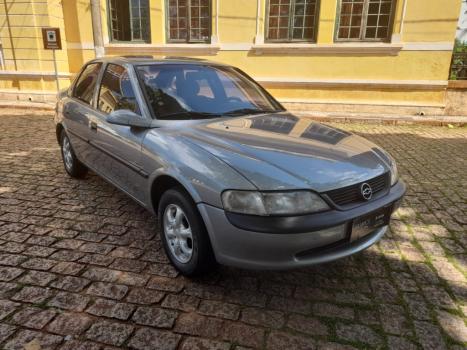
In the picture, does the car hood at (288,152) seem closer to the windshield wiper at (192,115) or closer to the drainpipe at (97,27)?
the windshield wiper at (192,115)

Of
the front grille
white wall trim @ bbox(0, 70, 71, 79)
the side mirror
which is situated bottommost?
the front grille

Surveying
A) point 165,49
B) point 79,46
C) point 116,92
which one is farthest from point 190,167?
point 79,46

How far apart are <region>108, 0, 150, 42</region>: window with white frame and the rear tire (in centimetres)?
684

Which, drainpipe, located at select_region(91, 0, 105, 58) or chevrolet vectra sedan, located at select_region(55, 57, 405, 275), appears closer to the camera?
chevrolet vectra sedan, located at select_region(55, 57, 405, 275)

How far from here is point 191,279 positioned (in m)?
2.82

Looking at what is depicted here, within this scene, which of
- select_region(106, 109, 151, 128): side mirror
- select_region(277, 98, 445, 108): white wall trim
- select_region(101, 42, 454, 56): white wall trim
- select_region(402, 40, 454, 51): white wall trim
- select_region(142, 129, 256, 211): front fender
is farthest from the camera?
select_region(277, 98, 445, 108): white wall trim

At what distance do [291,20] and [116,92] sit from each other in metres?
7.64

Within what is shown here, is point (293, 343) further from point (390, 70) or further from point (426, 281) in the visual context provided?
point (390, 70)

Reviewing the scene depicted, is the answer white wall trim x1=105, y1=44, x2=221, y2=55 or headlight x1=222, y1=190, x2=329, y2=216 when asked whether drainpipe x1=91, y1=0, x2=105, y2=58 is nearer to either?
white wall trim x1=105, y1=44, x2=221, y2=55

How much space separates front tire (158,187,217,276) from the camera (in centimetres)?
257

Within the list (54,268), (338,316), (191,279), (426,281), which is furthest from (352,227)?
(54,268)

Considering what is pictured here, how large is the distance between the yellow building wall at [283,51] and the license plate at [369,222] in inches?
310

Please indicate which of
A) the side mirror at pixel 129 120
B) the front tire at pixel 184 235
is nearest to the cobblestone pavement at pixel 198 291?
the front tire at pixel 184 235

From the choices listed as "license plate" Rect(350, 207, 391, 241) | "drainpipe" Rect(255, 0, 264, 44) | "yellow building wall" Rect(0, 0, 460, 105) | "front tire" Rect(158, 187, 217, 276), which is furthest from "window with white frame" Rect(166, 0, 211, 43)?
"license plate" Rect(350, 207, 391, 241)
